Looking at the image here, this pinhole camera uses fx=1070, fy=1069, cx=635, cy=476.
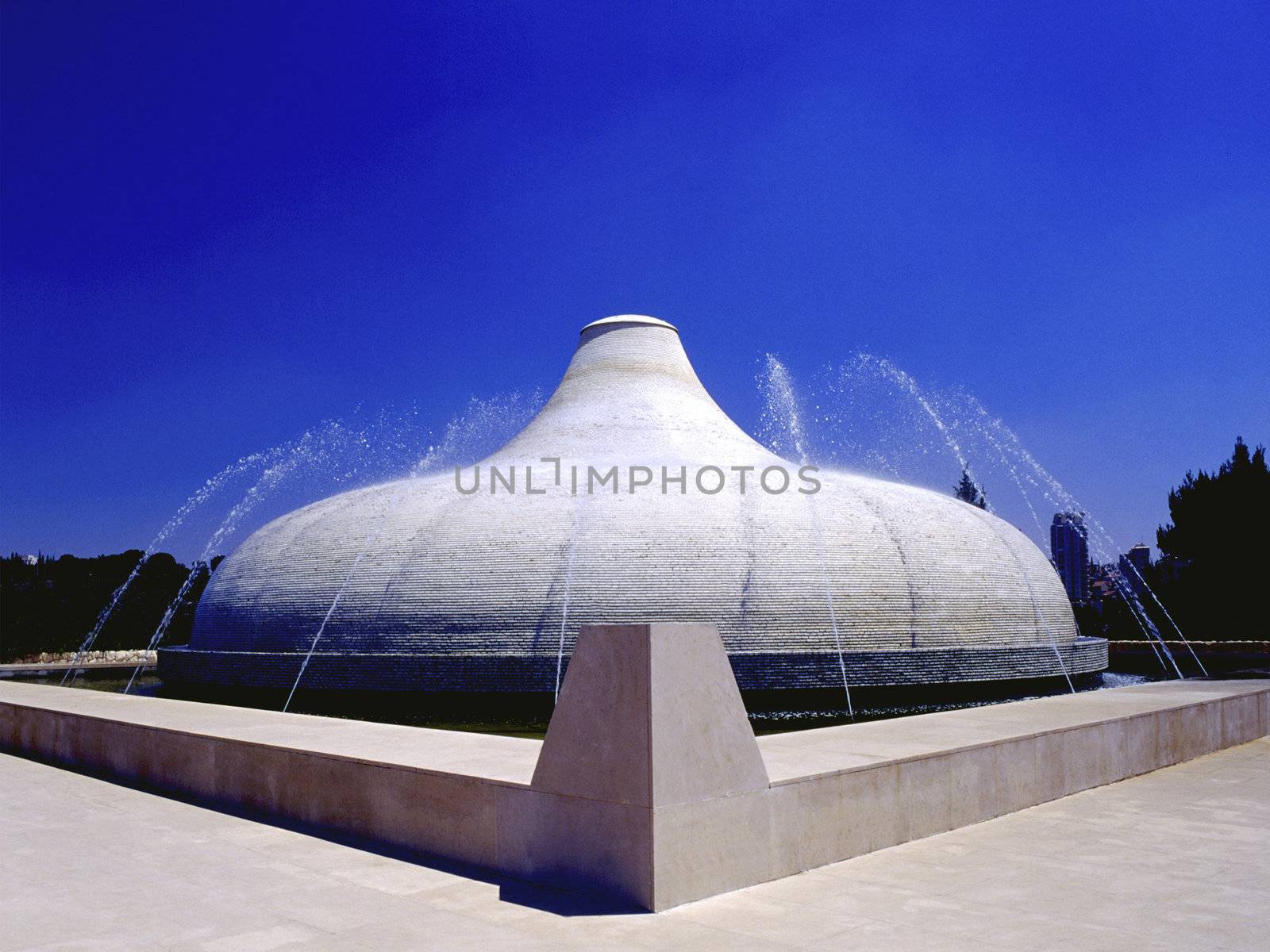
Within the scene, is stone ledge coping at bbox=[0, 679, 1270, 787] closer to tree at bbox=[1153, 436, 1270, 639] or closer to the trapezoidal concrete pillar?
the trapezoidal concrete pillar

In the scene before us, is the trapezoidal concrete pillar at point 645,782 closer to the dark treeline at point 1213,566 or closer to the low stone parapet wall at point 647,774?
the low stone parapet wall at point 647,774

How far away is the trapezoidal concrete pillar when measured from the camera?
4.23 meters

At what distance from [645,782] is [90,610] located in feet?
90.2

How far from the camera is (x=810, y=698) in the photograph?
1330 cm

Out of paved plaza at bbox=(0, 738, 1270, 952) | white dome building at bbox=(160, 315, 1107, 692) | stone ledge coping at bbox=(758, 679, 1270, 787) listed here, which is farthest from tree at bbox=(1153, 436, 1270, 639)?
paved plaza at bbox=(0, 738, 1270, 952)

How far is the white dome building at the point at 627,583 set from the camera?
542 inches

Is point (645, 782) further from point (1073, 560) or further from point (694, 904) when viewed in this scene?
point (1073, 560)

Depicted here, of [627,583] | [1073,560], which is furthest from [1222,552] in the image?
[627,583]

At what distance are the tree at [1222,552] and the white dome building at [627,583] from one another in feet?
36.7

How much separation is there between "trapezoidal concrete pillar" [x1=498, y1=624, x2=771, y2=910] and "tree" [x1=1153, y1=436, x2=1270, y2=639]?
81.5 feet

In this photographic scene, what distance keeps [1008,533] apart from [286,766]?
1438 cm

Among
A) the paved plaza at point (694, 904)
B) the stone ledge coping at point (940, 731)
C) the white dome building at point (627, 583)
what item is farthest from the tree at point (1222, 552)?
the paved plaza at point (694, 904)

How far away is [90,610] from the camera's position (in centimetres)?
2770

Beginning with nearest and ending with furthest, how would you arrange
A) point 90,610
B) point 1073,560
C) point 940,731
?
point 940,731 → point 90,610 → point 1073,560
